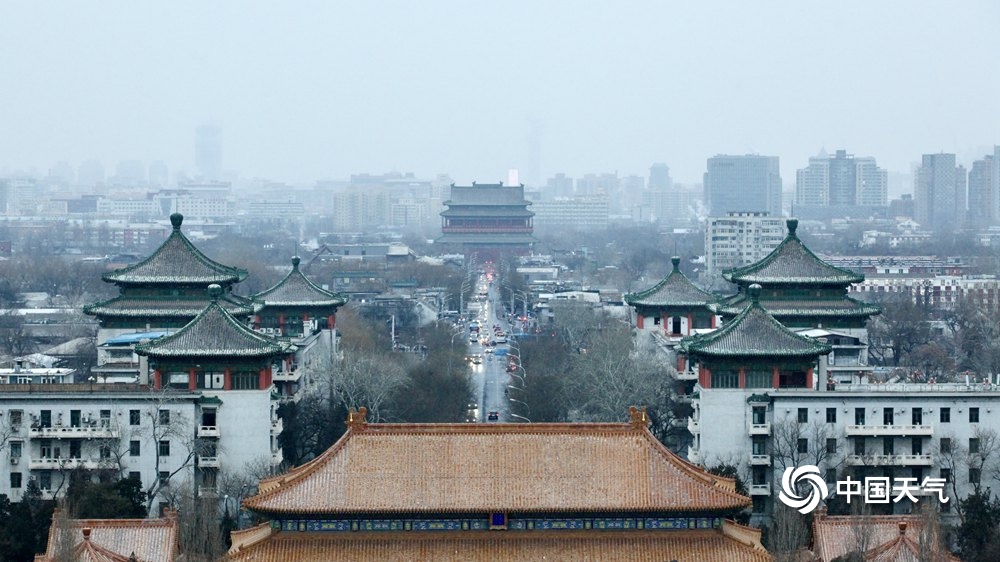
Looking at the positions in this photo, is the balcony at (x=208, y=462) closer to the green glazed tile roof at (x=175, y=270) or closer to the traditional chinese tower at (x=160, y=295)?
the traditional chinese tower at (x=160, y=295)

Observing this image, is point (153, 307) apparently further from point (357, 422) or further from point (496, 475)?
point (496, 475)

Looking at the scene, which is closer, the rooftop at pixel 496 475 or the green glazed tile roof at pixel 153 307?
the rooftop at pixel 496 475

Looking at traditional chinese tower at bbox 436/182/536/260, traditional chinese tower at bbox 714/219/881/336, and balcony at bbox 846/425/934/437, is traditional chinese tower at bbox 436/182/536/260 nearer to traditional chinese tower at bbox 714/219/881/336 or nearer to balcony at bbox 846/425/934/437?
traditional chinese tower at bbox 714/219/881/336

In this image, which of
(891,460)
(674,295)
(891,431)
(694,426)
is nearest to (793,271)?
(674,295)

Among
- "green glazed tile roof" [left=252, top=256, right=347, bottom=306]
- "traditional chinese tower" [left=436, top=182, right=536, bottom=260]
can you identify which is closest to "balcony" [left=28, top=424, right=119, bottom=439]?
"green glazed tile roof" [left=252, top=256, right=347, bottom=306]

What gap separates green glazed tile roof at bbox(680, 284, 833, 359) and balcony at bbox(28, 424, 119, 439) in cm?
1137

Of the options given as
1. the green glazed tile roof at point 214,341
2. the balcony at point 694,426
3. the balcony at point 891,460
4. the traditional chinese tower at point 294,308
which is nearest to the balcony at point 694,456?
the balcony at point 694,426

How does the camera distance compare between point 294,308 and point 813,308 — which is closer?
point 813,308

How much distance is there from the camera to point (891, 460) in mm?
37562

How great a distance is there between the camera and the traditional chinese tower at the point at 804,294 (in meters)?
43.7

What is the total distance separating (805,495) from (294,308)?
19578 millimetres

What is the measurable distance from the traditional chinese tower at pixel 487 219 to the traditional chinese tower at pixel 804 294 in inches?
4200

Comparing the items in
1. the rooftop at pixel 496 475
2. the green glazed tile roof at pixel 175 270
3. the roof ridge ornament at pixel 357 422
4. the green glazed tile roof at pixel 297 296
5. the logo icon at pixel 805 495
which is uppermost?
the green glazed tile roof at pixel 175 270

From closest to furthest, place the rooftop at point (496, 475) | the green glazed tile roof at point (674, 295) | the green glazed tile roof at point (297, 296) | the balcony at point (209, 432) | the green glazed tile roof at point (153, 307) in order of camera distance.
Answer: the rooftop at point (496, 475) → the balcony at point (209, 432) → the green glazed tile roof at point (153, 307) → the green glazed tile roof at point (674, 295) → the green glazed tile roof at point (297, 296)
